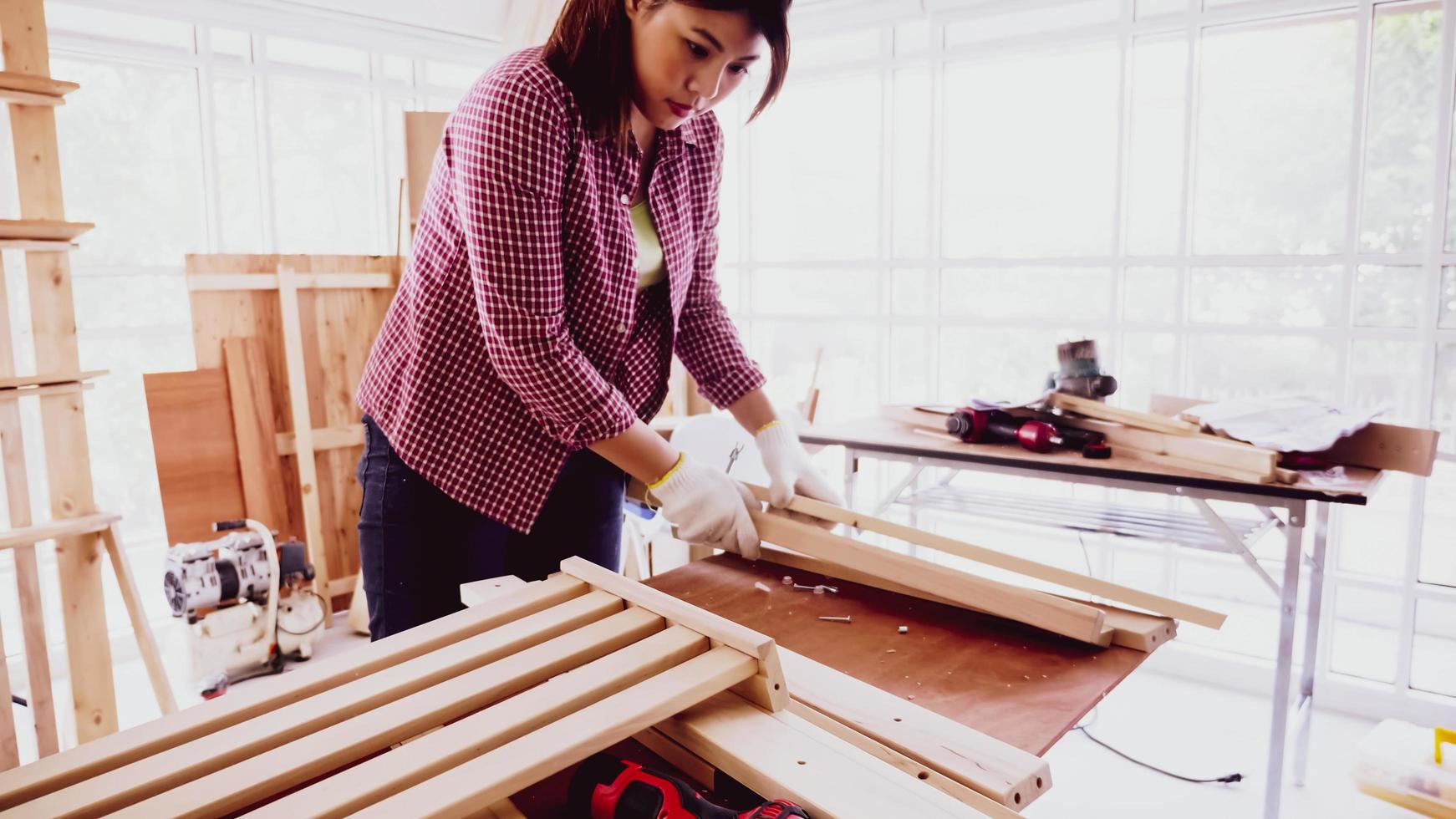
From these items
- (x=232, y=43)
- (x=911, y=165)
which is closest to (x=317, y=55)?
(x=232, y=43)

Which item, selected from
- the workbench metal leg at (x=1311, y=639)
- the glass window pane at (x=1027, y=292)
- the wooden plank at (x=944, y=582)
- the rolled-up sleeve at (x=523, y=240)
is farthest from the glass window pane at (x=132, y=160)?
the workbench metal leg at (x=1311, y=639)

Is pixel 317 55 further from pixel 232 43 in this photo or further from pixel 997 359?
pixel 997 359

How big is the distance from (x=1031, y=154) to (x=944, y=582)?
2.55 m

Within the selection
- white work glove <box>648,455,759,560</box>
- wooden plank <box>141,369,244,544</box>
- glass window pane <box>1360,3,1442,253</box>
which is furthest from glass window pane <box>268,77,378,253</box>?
glass window pane <box>1360,3,1442,253</box>

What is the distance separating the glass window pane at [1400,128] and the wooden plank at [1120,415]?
103cm

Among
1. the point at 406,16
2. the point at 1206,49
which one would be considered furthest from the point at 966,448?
the point at 406,16

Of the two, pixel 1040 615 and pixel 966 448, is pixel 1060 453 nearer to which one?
pixel 966 448

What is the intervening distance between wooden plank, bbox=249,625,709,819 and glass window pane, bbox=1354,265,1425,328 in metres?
2.72

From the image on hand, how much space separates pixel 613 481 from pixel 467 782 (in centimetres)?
70

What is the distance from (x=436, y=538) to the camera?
119cm

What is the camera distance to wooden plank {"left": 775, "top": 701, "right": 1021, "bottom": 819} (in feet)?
2.19

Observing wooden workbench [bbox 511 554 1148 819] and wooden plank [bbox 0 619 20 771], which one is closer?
wooden workbench [bbox 511 554 1148 819]

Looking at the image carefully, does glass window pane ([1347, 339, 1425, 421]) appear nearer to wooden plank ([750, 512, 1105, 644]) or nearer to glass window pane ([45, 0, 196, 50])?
wooden plank ([750, 512, 1105, 644])

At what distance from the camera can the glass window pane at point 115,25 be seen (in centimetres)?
292
